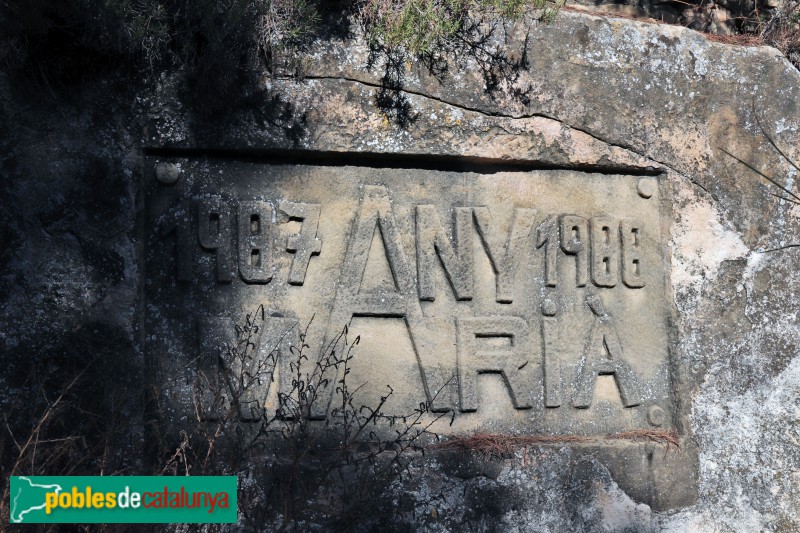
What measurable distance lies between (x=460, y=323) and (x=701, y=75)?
141 cm

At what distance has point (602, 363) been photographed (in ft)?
12.6

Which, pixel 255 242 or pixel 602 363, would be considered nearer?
pixel 255 242

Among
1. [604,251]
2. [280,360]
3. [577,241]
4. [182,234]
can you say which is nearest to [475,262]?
[577,241]

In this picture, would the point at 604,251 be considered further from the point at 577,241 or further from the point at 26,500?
the point at 26,500

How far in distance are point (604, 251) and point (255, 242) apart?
1322 millimetres

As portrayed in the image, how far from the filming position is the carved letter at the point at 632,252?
3.89m

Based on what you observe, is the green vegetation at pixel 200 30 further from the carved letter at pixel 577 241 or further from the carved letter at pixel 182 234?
the carved letter at pixel 577 241

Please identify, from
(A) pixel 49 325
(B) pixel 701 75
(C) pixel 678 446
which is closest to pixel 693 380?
(C) pixel 678 446

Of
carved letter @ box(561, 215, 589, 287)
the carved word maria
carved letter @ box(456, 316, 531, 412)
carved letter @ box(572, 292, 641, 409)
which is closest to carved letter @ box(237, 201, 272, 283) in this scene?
the carved word maria

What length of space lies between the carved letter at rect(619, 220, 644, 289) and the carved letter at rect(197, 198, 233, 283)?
4.87 ft

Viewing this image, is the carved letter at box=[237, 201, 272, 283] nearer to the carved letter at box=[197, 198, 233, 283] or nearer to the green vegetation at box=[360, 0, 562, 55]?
the carved letter at box=[197, 198, 233, 283]

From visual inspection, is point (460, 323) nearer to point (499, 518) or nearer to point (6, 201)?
point (499, 518)

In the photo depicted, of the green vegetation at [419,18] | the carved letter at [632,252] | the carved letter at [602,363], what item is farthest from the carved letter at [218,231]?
the carved letter at [632,252]

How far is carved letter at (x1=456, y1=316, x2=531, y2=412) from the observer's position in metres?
3.68
